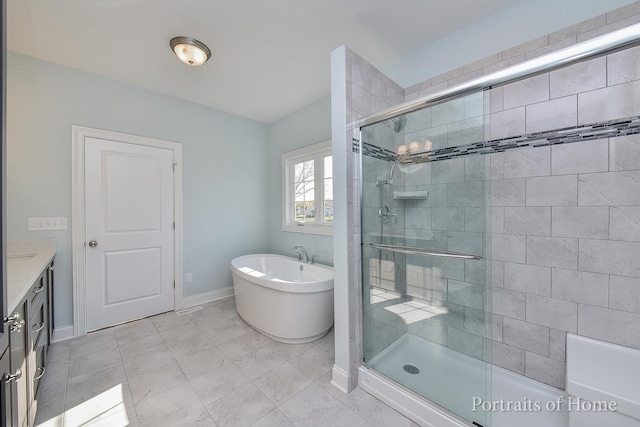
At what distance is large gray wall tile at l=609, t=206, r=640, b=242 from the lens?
4.39 ft

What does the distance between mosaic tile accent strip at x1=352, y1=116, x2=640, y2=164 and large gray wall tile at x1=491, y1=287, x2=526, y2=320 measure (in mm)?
1006

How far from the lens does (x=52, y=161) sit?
2.30 metres

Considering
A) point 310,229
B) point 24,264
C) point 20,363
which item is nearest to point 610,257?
point 310,229

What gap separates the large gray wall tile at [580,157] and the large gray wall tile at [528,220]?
0.26 metres

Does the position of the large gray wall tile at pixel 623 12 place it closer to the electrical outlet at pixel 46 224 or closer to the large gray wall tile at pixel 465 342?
the large gray wall tile at pixel 465 342

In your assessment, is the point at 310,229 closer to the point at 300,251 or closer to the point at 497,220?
the point at 300,251

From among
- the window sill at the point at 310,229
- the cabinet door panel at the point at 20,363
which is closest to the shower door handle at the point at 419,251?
the window sill at the point at 310,229

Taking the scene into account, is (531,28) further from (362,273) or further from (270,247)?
(270,247)

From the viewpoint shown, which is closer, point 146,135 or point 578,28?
point 578,28

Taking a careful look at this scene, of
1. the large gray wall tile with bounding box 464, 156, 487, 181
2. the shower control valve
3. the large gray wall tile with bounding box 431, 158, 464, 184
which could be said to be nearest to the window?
the shower control valve

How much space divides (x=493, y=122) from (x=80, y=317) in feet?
13.2

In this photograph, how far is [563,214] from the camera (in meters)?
1.53

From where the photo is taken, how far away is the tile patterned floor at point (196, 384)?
4.84ft

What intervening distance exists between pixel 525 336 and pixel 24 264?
3.44 metres
